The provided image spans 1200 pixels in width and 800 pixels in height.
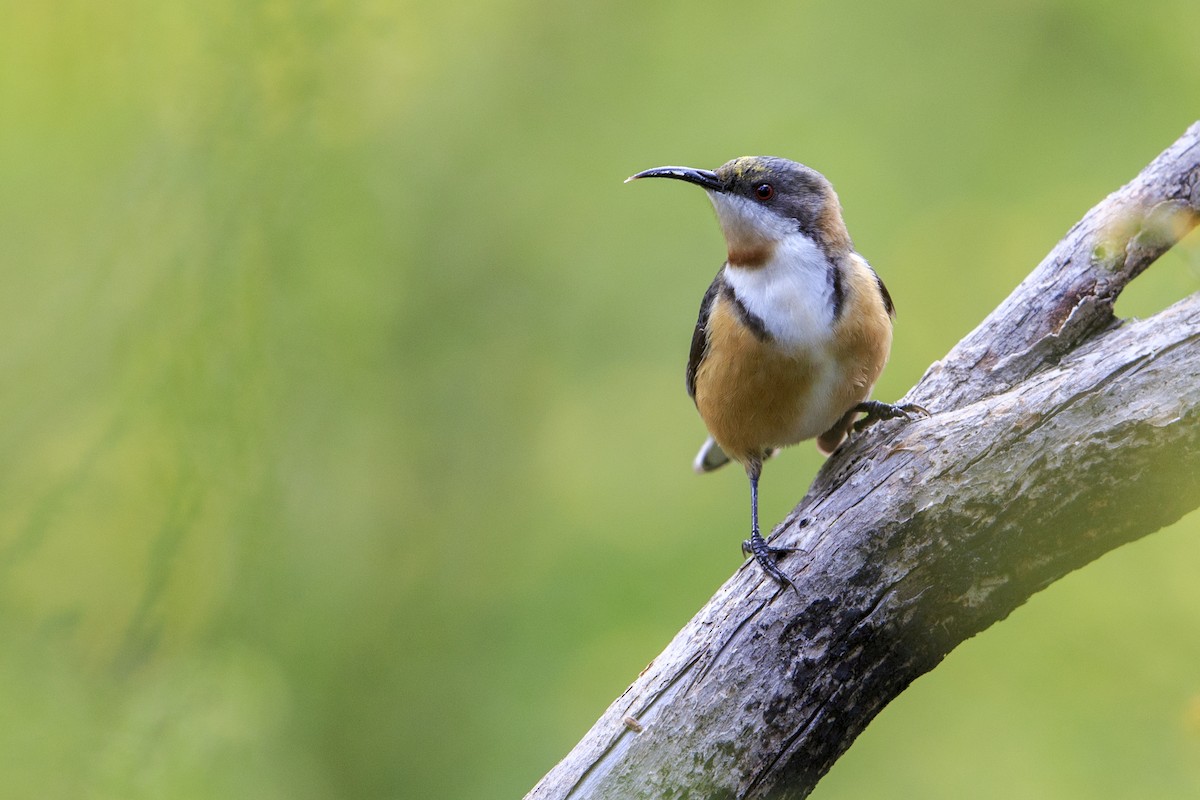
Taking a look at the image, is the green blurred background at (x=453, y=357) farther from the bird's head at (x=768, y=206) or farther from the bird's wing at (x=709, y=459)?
the bird's head at (x=768, y=206)

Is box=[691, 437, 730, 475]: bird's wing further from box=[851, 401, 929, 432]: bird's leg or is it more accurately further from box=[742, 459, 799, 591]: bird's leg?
Answer: box=[742, 459, 799, 591]: bird's leg

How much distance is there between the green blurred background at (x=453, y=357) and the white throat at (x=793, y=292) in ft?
7.43

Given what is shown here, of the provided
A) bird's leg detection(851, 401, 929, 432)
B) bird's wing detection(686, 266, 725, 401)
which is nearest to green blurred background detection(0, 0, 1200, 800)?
bird's wing detection(686, 266, 725, 401)

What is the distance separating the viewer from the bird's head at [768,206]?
3.35m

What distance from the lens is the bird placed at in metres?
3.14

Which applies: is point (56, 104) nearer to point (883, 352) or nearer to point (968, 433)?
point (883, 352)

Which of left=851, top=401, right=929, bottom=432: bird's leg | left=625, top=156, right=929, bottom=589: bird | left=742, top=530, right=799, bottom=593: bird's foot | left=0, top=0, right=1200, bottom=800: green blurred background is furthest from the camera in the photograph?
left=0, top=0, right=1200, bottom=800: green blurred background

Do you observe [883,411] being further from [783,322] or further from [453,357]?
[453,357]

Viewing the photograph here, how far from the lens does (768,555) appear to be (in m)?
2.82

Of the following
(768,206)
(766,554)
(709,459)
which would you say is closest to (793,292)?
(768,206)

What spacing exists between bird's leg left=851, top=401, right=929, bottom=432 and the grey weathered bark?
0.20 metres

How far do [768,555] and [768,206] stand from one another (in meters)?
1.19

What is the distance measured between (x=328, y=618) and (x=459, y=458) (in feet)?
3.62

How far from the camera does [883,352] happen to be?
A: 327 cm
